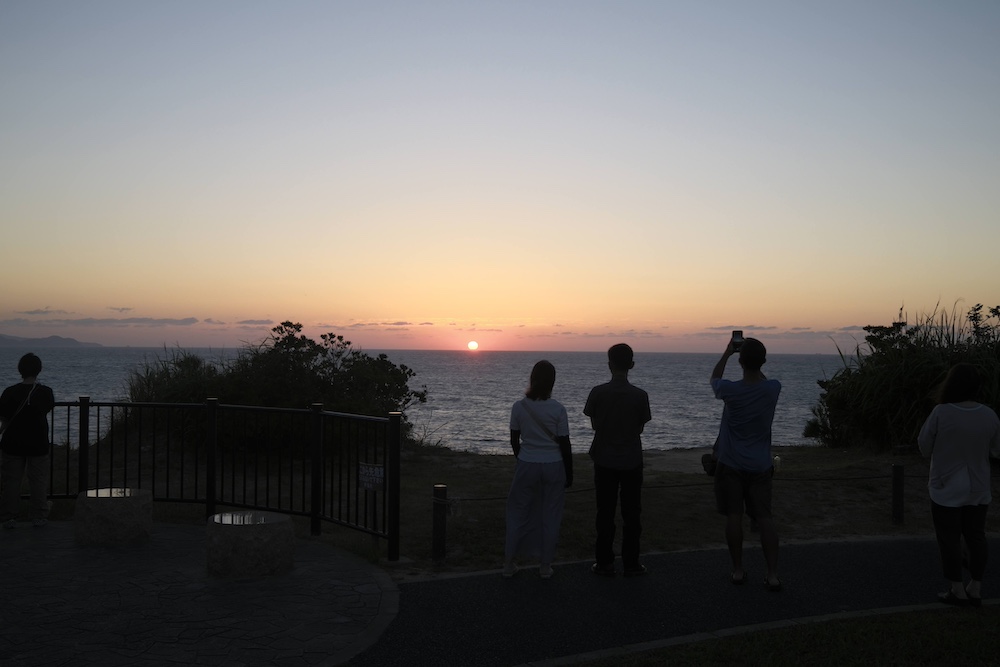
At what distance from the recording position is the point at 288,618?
5.98 meters

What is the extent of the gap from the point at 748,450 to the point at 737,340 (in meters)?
0.91

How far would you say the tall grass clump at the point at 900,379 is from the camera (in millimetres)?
14594

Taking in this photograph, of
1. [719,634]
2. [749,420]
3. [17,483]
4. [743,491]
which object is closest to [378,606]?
[719,634]

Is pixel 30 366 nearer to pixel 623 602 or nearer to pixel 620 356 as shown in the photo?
pixel 620 356

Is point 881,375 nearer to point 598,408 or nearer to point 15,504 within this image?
point 598,408

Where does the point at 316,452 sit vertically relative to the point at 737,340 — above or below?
below

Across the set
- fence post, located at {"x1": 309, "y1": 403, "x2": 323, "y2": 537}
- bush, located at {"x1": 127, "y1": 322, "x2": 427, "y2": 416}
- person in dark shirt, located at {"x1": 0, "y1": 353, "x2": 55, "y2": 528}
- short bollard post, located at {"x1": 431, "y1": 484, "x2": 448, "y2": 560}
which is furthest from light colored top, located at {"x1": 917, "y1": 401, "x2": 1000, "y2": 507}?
bush, located at {"x1": 127, "y1": 322, "x2": 427, "y2": 416}

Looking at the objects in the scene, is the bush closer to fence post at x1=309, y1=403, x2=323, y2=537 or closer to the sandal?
fence post at x1=309, y1=403, x2=323, y2=537

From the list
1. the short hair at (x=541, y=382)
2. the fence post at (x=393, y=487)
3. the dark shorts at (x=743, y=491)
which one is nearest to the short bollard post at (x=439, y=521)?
the fence post at (x=393, y=487)

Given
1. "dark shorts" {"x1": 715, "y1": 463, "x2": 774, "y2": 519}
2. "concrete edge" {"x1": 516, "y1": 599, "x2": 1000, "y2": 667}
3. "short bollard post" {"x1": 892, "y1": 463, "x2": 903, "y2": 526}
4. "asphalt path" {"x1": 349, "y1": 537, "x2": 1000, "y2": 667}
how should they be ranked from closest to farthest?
"concrete edge" {"x1": 516, "y1": 599, "x2": 1000, "y2": 667}, "asphalt path" {"x1": 349, "y1": 537, "x2": 1000, "y2": 667}, "dark shorts" {"x1": 715, "y1": 463, "x2": 774, "y2": 519}, "short bollard post" {"x1": 892, "y1": 463, "x2": 903, "y2": 526}

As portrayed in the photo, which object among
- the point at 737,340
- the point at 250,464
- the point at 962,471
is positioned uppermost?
the point at 737,340

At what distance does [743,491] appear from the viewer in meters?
6.93

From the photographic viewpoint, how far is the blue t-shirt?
6.72 m

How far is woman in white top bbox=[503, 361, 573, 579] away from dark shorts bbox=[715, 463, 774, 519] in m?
1.28
